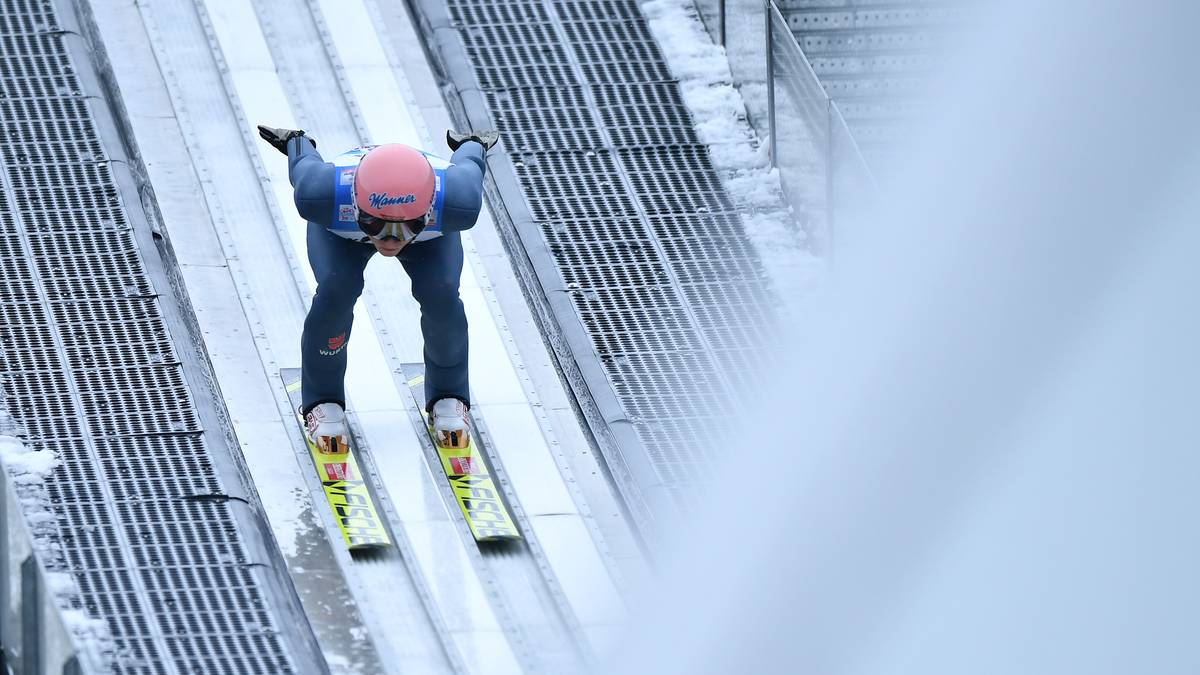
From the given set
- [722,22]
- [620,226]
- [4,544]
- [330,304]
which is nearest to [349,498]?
[330,304]

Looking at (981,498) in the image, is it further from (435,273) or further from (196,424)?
(196,424)

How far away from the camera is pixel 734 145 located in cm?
954

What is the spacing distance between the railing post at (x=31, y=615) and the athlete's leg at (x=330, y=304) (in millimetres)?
1840

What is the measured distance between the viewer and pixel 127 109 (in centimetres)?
931

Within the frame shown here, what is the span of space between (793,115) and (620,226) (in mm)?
927

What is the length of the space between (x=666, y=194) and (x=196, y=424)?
2667 millimetres

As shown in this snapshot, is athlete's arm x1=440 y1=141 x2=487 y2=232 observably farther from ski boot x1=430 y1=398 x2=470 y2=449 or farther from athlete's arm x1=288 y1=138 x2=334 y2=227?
ski boot x1=430 y1=398 x2=470 y2=449

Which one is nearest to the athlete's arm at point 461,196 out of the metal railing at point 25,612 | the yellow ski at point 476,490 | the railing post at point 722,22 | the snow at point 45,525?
the yellow ski at point 476,490

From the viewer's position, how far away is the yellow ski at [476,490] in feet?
24.1

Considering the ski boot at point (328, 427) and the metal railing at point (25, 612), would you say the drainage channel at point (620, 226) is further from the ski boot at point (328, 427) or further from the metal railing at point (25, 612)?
the metal railing at point (25, 612)

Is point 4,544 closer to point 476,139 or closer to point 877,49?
point 476,139

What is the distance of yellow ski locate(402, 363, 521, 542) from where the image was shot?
7359 millimetres

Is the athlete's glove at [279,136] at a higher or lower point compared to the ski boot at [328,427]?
higher

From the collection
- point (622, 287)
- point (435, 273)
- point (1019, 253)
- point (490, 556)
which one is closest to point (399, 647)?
point (490, 556)
